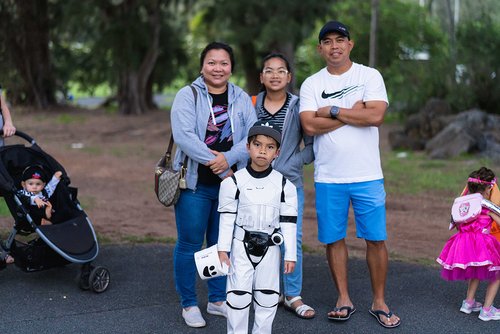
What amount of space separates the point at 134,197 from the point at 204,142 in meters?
5.75

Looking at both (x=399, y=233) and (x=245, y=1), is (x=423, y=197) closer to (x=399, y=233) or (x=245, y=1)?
(x=399, y=233)

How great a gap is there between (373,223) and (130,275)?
2320 mm

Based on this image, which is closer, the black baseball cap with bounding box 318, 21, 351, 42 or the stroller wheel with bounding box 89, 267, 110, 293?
the black baseball cap with bounding box 318, 21, 351, 42

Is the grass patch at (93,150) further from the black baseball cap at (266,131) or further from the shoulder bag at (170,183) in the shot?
the black baseball cap at (266,131)

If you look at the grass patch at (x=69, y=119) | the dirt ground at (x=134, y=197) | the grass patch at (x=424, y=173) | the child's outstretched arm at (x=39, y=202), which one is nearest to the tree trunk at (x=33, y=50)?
the grass patch at (x=69, y=119)

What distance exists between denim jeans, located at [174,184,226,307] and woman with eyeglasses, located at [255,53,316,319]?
551 mm

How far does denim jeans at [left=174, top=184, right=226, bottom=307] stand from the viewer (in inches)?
193

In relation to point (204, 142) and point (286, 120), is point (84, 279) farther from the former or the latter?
point (286, 120)

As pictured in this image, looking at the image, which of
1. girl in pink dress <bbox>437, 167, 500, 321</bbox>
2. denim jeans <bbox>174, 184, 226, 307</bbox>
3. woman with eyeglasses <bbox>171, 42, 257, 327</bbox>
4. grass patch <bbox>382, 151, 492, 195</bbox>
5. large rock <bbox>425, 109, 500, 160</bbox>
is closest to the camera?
woman with eyeglasses <bbox>171, 42, 257, 327</bbox>

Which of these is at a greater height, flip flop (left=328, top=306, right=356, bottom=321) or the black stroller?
the black stroller

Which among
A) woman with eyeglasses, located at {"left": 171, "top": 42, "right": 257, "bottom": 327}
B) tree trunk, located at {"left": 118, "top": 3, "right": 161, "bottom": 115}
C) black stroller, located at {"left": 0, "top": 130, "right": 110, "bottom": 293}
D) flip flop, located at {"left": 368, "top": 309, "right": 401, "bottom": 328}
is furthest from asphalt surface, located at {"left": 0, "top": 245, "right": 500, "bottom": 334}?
tree trunk, located at {"left": 118, "top": 3, "right": 161, "bottom": 115}

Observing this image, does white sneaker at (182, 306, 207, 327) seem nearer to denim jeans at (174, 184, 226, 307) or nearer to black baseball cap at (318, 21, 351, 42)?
denim jeans at (174, 184, 226, 307)

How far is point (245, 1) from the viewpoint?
19.4m

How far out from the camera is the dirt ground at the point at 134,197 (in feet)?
25.5
